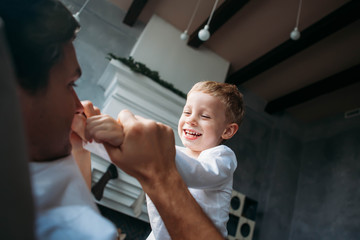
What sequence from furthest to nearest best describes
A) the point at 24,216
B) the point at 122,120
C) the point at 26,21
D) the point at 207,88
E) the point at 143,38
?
the point at 143,38
the point at 207,88
the point at 122,120
the point at 26,21
the point at 24,216

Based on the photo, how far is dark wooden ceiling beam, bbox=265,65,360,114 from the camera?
129 inches

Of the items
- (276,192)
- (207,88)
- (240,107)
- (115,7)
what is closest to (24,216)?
(207,88)

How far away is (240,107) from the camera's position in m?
0.95

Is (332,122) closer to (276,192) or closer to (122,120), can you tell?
(276,192)

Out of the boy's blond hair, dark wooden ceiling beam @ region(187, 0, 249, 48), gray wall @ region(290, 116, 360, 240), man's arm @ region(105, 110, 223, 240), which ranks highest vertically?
dark wooden ceiling beam @ region(187, 0, 249, 48)

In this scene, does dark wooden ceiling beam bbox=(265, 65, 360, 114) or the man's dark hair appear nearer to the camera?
the man's dark hair

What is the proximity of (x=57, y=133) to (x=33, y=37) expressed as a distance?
13 cm

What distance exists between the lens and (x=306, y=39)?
296 centimetres

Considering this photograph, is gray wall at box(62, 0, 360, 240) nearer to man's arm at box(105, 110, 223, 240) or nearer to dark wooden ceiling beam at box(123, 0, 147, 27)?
dark wooden ceiling beam at box(123, 0, 147, 27)

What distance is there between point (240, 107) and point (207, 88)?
0.53ft

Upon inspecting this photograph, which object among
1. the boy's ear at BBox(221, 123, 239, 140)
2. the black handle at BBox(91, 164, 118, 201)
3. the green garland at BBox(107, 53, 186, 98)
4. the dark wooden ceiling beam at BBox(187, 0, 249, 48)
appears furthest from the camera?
the dark wooden ceiling beam at BBox(187, 0, 249, 48)

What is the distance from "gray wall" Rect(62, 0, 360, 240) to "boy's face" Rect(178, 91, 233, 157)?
2.50m

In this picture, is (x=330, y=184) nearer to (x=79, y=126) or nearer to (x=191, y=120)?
(x=191, y=120)

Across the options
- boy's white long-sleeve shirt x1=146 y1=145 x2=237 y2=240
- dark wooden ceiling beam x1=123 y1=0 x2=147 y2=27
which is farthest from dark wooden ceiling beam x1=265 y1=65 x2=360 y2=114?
boy's white long-sleeve shirt x1=146 y1=145 x2=237 y2=240
